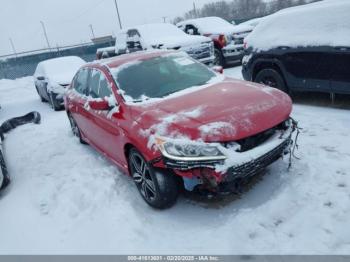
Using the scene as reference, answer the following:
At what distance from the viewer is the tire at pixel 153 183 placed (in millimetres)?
3703

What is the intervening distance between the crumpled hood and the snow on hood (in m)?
6.52

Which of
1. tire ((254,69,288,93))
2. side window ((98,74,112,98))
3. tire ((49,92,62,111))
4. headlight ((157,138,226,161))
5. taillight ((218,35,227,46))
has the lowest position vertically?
tire ((49,92,62,111))

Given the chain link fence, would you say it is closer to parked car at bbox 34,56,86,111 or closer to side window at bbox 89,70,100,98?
parked car at bbox 34,56,86,111

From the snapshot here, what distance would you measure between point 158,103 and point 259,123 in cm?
126

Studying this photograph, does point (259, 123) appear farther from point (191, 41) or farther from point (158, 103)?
point (191, 41)

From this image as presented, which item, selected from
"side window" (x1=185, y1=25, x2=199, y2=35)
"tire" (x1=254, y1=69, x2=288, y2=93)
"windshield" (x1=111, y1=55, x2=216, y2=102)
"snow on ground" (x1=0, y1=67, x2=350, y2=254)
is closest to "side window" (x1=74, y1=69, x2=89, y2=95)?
"windshield" (x1=111, y1=55, x2=216, y2=102)

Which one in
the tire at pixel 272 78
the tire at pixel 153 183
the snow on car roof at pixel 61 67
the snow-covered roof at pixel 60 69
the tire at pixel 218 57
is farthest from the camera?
the tire at pixel 218 57

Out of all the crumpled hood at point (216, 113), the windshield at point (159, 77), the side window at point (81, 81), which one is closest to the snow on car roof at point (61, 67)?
the side window at point (81, 81)

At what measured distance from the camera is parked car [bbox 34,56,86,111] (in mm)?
10539

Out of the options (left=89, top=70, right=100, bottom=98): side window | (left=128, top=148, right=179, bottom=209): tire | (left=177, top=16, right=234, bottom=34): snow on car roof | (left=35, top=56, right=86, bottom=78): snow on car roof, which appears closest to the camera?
(left=128, top=148, right=179, bottom=209): tire

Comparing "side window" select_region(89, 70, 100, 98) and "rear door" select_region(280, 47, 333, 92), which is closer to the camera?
"side window" select_region(89, 70, 100, 98)

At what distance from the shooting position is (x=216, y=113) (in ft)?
11.9

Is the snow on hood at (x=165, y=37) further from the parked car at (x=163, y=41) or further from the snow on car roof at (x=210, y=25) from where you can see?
the snow on car roof at (x=210, y=25)

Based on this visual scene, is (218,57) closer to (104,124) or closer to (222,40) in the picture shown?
(222,40)
